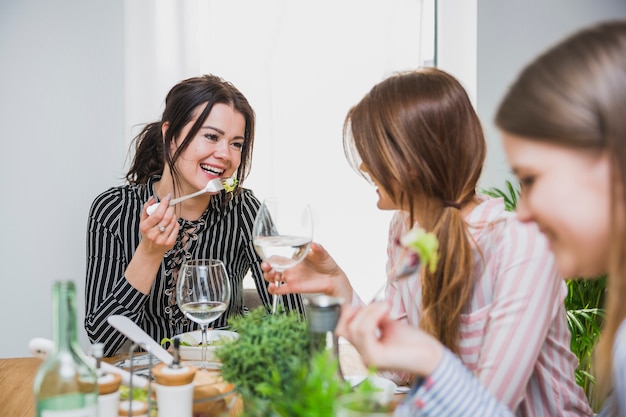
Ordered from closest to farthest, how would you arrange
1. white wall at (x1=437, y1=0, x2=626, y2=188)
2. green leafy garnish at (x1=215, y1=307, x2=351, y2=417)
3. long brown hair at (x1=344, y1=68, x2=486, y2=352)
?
green leafy garnish at (x1=215, y1=307, x2=351, y2=417) → long brown hair at (x1=344, y1=68, x2=486, y2=352) → white wall at (x1=437, y1=0, x2=626, y2=188)

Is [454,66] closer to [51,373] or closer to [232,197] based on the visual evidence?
[232,197]

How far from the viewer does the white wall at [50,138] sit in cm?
296

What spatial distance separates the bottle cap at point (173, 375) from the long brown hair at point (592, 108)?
0.62 metres

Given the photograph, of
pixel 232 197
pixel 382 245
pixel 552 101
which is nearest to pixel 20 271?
pixel 232 197

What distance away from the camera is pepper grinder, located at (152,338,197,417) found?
98 centimetres

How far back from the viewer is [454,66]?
3.43 meters

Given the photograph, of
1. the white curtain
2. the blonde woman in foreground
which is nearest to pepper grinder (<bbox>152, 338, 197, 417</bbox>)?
the blonde woman in foreground

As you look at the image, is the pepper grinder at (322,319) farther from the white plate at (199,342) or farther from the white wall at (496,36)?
the white wall at (496,36)

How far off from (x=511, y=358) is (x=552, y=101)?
1.82ft

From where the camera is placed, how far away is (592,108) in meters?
0.79

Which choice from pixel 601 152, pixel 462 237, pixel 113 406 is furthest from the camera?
pixel 462 237

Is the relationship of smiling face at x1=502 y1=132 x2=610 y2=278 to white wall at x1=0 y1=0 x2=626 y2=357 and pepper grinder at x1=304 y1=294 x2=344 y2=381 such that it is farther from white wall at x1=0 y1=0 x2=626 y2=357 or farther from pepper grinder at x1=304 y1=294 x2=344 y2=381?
white wall at x1=0 y1=0 x2=626 y2=357

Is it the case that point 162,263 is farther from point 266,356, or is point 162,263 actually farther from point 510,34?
point 510,34

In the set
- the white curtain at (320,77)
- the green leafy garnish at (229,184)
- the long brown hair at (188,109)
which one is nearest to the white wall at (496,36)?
the white curtain at (320,77)
